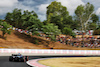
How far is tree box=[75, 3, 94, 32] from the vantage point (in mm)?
93037

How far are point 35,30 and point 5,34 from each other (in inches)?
475

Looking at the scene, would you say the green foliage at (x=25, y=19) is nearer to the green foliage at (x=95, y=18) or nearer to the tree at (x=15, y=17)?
the tree at (x=15, y=17)

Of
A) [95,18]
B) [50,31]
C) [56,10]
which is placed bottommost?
[50,31]

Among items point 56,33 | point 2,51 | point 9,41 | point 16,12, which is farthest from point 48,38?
point 2,51

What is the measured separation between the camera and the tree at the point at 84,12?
93037mm

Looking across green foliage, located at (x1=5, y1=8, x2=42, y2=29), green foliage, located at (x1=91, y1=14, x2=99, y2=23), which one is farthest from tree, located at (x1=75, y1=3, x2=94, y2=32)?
green foliage, located at (x1=5, y1=8, x2=42, y2=29)

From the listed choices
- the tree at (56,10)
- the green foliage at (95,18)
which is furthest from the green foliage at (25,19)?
the green foliage at (95,18)

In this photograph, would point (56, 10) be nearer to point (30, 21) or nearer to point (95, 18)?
point (95, 18)

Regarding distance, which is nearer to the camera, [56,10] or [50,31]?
[50,31]

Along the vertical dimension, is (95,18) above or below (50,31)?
above

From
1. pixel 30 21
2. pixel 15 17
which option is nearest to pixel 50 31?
pixel 30 21

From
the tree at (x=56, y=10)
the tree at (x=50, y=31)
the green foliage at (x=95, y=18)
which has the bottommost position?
the tree at (x=50, y=31)

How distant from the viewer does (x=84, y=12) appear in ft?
316

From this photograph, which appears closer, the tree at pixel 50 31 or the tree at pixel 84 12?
the tree at pixel 50 31
